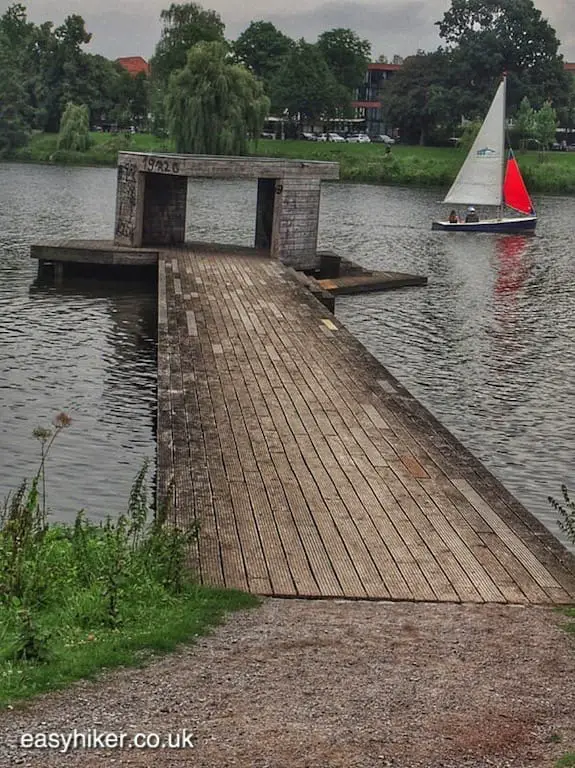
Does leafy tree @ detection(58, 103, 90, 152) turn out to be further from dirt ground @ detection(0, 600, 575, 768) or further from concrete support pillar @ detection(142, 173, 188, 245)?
dirt ground @ detection(0, 600, 575, 768)

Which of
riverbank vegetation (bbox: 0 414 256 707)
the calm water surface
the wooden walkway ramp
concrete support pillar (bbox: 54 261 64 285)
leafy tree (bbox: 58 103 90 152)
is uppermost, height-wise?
leafy tree (bbox: 58 103 90 152)

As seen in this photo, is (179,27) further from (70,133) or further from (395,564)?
(395,564)

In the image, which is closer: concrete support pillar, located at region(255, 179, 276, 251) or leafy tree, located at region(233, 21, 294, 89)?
concrete support pillar, located at region(255, 179, 276, 251)

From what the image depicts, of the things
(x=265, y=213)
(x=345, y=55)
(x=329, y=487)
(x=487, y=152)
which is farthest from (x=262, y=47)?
(x=329, y=487)

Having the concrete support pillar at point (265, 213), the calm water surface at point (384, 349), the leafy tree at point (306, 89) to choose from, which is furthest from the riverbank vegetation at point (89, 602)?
the leafy tree at point (306, 89)

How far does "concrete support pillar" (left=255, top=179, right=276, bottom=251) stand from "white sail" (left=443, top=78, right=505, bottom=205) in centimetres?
3310

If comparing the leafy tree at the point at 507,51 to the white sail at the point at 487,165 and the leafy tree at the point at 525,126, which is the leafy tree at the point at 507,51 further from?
the white sail at the point at 487,165

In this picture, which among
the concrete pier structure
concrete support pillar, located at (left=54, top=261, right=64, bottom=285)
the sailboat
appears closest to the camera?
the concrete pier structure

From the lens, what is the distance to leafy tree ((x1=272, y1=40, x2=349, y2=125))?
457 feet

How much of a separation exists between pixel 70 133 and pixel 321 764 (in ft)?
354

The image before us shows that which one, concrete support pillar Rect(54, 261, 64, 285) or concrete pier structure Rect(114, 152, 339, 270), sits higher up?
concrete pier structure Rect(114, 152, 339, 270)

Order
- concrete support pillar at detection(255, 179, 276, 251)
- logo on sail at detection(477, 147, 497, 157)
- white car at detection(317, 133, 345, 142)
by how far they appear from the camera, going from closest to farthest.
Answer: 1. concrete support pillar at detection(255, 179, 276, 251)
2. logo on sail at detection(477, 147, 497, 157)
3. white car at detection(317, 133, 345, 142)

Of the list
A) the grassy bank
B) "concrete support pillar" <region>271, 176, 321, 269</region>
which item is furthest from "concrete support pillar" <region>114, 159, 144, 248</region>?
the grassy bank

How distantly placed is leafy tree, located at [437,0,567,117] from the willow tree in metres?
49.8
